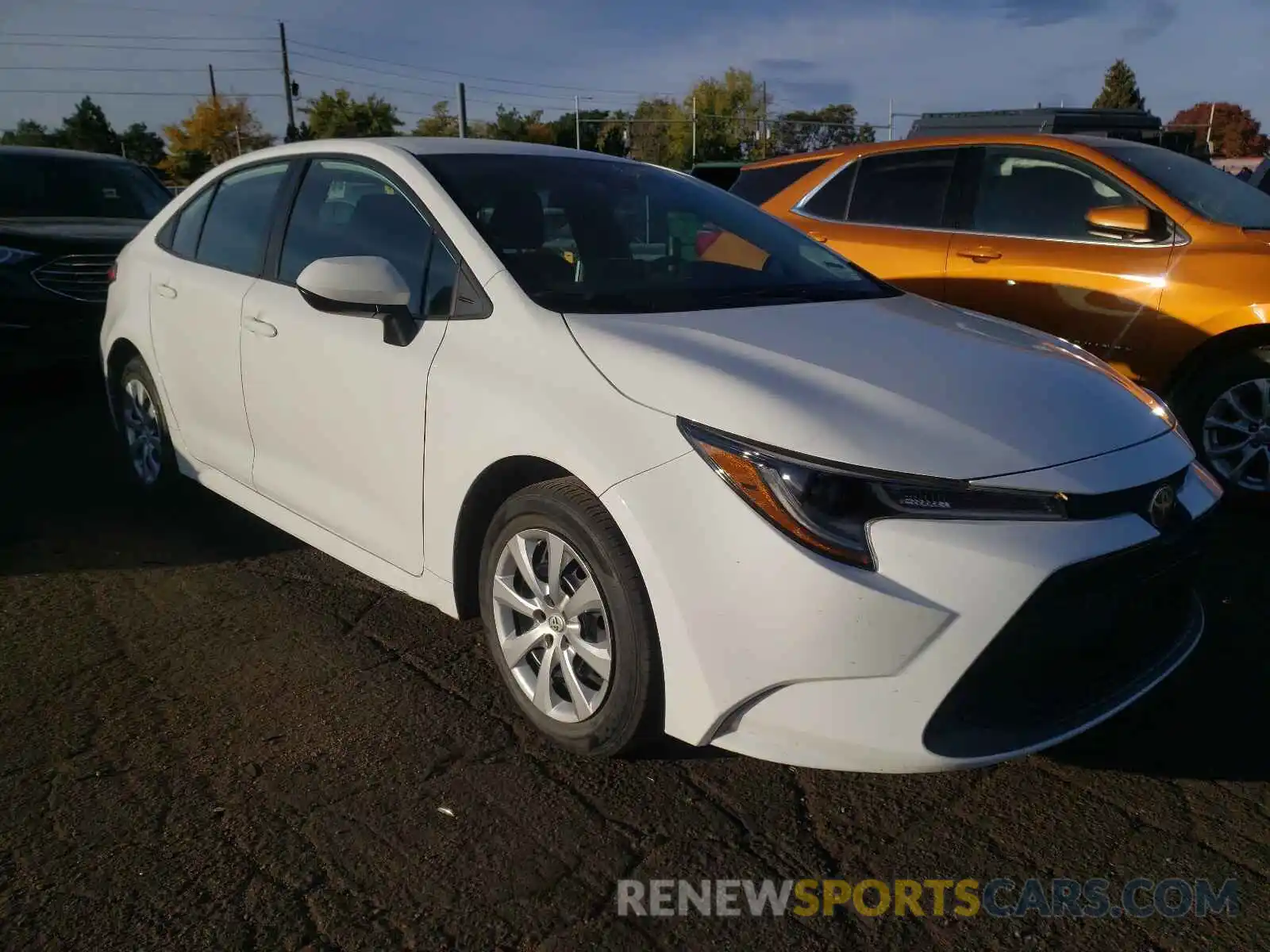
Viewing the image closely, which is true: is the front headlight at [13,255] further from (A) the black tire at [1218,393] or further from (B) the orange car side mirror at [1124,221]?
(A) the black tire at [1218,393]

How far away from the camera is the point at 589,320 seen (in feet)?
9.43

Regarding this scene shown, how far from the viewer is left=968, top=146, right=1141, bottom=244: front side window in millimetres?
5289

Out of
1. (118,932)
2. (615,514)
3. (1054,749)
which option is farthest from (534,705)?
(1054,749)

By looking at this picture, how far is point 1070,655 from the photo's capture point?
241cm

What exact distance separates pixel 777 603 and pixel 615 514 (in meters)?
0.45

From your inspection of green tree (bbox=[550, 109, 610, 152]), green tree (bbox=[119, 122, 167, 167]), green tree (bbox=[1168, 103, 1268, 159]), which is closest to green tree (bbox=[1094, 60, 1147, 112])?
green tree (bbox=[1168, 103, 1268, 159])

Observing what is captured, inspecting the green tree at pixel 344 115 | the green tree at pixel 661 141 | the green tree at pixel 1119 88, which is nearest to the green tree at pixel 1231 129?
the green tree at pixel 1119 88

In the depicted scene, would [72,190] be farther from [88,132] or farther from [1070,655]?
[88,132]

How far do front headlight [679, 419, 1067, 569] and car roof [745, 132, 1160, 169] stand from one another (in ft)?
12.8

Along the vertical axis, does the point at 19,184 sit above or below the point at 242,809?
above

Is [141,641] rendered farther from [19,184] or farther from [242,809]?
[19,184]

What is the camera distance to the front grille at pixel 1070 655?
226 centimetres

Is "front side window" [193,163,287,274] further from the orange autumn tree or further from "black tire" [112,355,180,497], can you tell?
the orange autumn tree

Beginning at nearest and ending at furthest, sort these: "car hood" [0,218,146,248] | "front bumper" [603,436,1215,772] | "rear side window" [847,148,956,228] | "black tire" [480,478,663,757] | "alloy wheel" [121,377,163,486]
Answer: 1. "front bumper" [603,436,1215,772]
2. "black tire" [480,478,663,757]
3. "alloy wheel" [121,377,163,486]
4. "rear side window" [847,148,956,228]
5. "car hood" [0,218,146,248]
